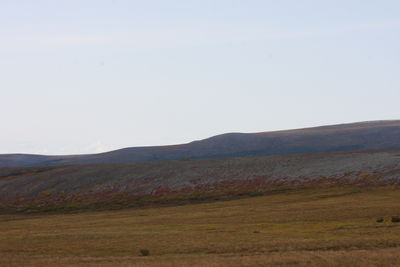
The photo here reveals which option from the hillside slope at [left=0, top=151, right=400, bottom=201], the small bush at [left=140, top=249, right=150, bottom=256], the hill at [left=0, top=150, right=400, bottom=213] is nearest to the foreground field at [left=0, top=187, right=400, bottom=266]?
the small bush at [left=140, top=249, right=150, bottom=256]

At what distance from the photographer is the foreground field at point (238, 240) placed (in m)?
29.5

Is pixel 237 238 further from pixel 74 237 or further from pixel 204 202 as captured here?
pixel 204 202

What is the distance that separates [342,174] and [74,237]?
181 feet

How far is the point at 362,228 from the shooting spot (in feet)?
134

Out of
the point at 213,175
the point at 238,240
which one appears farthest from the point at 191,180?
the point at 238,240

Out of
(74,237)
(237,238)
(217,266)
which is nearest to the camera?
(217,266)

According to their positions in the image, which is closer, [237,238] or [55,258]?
[55,258]

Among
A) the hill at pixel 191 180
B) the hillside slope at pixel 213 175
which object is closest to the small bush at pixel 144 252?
the hill at pixel 191 180

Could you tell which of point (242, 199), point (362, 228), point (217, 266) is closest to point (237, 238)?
point (362, 228)

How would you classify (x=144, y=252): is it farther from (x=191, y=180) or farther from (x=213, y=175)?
(x=213, y=175)

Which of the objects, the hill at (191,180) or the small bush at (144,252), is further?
the hill at (191,180)

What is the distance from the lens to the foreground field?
2953cm

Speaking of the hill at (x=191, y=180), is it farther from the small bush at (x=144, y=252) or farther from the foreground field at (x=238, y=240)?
the small bush at (x=144, y=252)

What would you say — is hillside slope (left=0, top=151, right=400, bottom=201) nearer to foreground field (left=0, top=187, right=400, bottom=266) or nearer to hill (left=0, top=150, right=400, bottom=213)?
hill (left=0, top=150, right=400, bottom=213)
